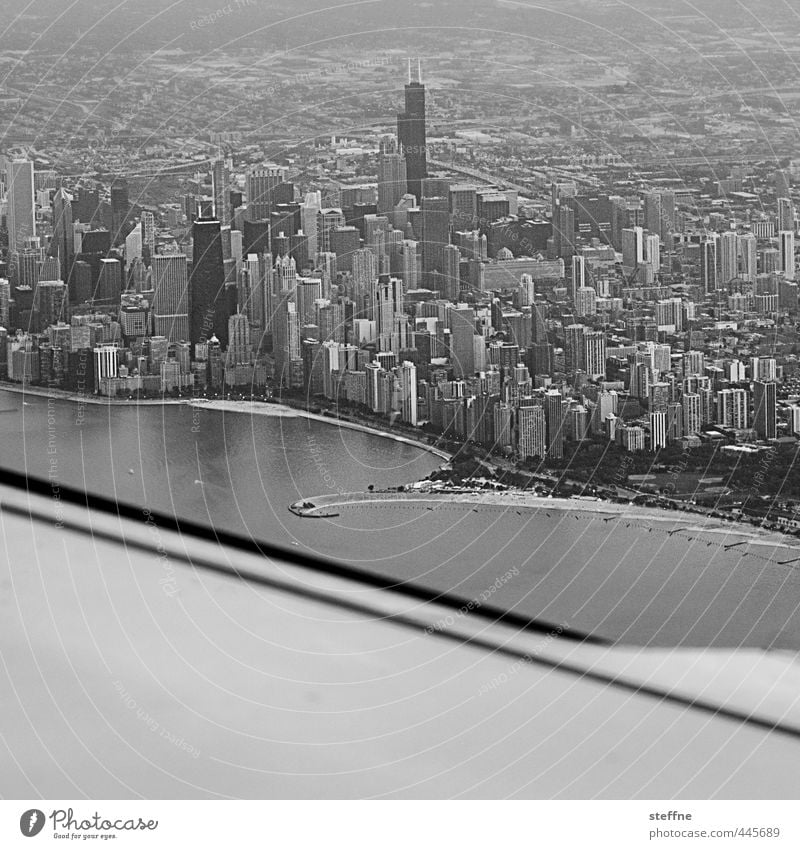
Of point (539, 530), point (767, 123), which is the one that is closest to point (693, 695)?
point (539, 530)

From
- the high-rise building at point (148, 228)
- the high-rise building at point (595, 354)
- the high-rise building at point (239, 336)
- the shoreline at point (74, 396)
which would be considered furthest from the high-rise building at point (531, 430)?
the high-rise building at point (148, 228)

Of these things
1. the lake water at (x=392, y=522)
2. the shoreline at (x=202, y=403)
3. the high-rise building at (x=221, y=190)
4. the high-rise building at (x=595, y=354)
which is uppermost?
the high-rise building at (x=221, y=190)

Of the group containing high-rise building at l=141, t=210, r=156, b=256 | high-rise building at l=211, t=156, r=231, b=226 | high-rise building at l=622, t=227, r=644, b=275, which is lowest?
high-rise building at l=622, t=227, r=644, b=275

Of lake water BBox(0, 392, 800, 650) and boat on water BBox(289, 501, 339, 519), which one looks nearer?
lake water BBox(0, 392, 800, 650)

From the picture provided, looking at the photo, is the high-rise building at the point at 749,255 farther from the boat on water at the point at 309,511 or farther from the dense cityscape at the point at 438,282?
the boat on water at the point at 309,511

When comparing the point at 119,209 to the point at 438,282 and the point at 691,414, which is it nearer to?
the point at 438,282

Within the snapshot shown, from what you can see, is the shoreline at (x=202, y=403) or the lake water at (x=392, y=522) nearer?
the lake water at (x=392, y=522)

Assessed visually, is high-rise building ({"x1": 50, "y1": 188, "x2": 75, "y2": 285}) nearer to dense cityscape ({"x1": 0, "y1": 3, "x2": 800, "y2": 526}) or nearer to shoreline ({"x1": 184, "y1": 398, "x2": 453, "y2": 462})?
dense cityscape ({"x1": 0, "y1": 3, "x2": 800, "y2": 526})

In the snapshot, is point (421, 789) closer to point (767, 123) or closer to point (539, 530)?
point (539, 530)

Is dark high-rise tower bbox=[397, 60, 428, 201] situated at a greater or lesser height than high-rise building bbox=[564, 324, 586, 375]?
greater

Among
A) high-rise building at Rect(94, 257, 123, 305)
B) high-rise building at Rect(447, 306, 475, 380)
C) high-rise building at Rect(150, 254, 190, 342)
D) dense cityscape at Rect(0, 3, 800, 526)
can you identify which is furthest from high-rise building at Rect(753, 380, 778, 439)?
high-rise building at Rect(94, 257, 123, 305)
